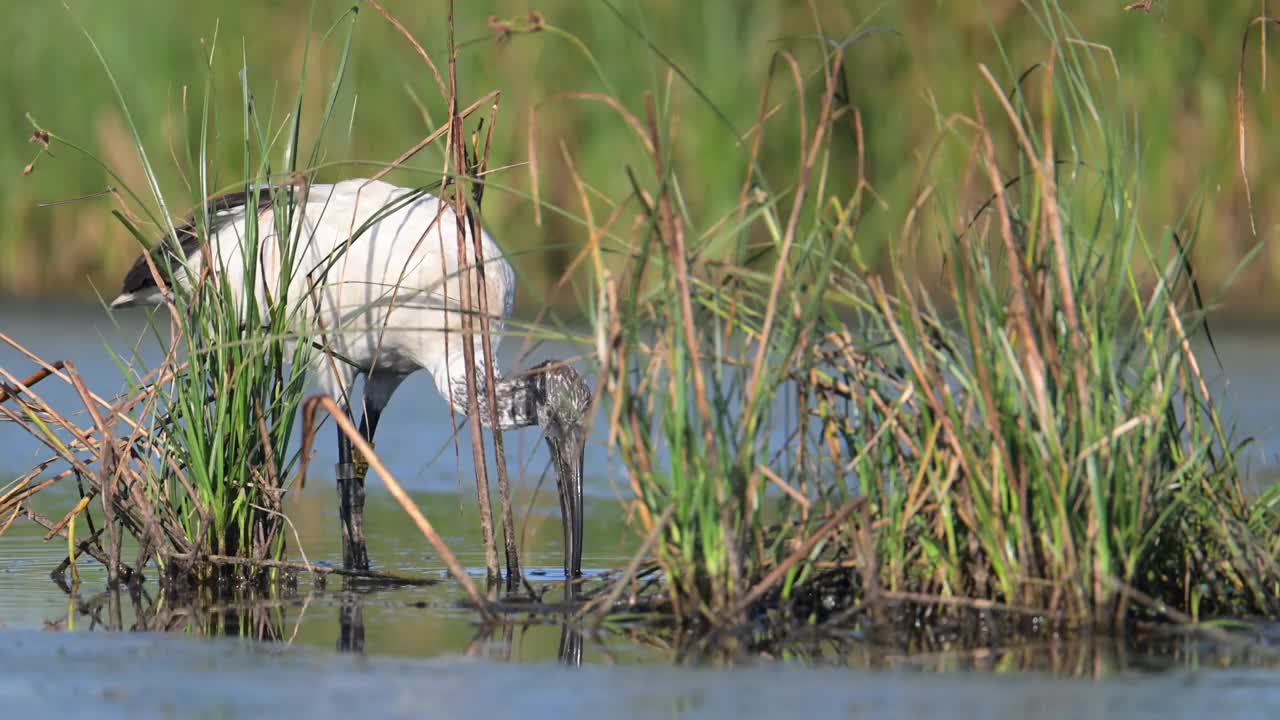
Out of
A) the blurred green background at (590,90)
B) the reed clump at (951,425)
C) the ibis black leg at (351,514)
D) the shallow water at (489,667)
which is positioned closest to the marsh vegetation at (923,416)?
the reed clump at (951,425)

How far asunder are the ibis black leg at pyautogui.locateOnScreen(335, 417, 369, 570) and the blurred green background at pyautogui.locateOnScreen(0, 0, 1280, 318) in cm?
349

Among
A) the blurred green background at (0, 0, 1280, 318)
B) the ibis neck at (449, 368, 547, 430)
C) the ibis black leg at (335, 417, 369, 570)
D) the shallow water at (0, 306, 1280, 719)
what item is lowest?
the shallow water at (0, 306, 1280, 719)

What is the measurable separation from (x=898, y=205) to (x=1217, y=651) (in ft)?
20.4

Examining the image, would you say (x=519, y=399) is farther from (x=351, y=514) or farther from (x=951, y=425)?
(x=951, y=425)

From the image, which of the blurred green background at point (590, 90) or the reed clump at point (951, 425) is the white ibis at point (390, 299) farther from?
the blurred green background at point (590, 90)

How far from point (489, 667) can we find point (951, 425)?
956 mm

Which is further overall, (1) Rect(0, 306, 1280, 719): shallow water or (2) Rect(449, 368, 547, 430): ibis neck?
(2) Rect(449, 368, 547, 430): ibis neck

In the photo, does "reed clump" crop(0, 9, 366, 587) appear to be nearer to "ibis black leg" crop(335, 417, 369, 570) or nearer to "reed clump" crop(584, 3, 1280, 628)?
"ibis black leg" crop(335, 417, 369, 570)

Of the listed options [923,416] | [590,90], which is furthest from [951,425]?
[590,90]

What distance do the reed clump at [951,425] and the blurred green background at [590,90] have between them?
530 cm

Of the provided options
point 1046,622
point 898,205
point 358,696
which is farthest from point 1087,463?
point 898,205

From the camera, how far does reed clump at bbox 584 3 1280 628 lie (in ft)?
10.8

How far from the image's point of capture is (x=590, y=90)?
9.31 meters

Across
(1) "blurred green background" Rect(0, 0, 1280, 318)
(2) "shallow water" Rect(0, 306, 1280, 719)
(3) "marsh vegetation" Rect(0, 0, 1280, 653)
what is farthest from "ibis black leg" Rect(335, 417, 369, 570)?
(1) "blurred green background" Rect(0, 0, 1280, 318)
